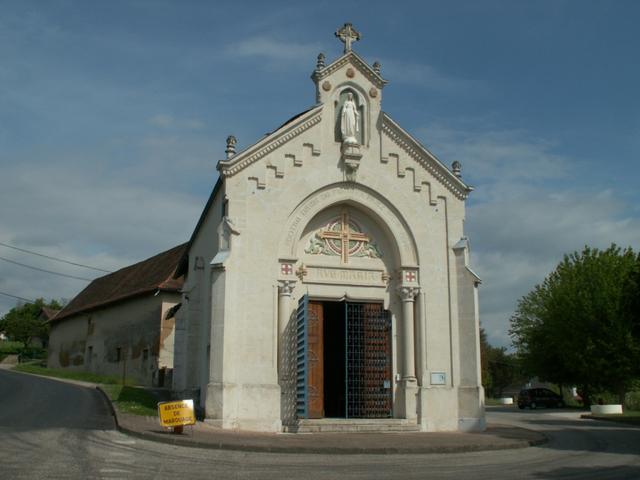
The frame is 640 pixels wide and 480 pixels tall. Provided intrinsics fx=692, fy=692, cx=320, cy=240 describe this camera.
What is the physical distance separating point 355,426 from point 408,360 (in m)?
2.86

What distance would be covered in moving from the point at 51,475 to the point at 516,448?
439 inches

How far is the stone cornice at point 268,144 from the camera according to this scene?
20.3 m

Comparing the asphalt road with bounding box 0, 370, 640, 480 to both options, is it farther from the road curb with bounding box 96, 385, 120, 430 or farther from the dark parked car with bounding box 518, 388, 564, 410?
the dark parked car with bounding box 518, 388, 564, 410

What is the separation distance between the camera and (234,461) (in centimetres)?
1325

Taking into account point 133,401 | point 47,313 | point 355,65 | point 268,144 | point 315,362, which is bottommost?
point 133,401

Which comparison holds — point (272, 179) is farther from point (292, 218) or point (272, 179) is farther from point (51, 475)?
point (51, 475)

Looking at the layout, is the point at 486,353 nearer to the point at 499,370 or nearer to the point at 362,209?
the point at 499,370

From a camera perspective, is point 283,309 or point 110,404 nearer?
point 283,309

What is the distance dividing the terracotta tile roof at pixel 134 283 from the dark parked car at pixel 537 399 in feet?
78.1

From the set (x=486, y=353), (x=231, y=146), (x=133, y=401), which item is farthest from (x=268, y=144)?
(x=486, y=353)

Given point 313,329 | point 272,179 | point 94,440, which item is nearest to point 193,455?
point 94,440

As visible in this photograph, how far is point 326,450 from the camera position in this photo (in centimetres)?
1511

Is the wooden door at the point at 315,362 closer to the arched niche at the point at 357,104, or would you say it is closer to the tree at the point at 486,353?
the arched niche at the point at 357,104

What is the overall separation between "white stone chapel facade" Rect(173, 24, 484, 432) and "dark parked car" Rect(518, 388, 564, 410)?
Result: 26.4 m
